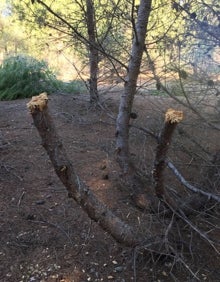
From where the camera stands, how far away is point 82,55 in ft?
22.0

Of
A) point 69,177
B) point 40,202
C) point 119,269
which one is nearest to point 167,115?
point 69,177

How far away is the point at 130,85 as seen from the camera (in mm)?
3334

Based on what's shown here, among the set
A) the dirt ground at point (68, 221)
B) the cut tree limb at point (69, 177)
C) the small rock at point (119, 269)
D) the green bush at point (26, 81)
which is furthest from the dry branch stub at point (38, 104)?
the green bush at point (26, 81)

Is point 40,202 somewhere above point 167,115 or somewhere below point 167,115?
below

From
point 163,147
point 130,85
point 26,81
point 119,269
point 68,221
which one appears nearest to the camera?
point 163,147

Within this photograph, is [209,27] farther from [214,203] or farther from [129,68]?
[214,203]

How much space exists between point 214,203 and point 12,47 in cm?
1674

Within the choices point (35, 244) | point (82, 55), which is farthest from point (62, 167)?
point (82, 55)

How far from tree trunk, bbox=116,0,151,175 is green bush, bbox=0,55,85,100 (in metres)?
4.47

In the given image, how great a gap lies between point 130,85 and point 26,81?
503cm

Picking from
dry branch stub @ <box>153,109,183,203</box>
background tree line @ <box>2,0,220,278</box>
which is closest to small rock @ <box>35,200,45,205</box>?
background tree line @ <box>2,0,220,278</box>

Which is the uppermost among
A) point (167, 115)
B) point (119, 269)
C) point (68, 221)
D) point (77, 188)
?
point (167, 115)

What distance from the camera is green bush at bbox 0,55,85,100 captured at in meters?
7.85

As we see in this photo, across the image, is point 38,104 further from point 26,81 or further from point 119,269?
point 26,81
